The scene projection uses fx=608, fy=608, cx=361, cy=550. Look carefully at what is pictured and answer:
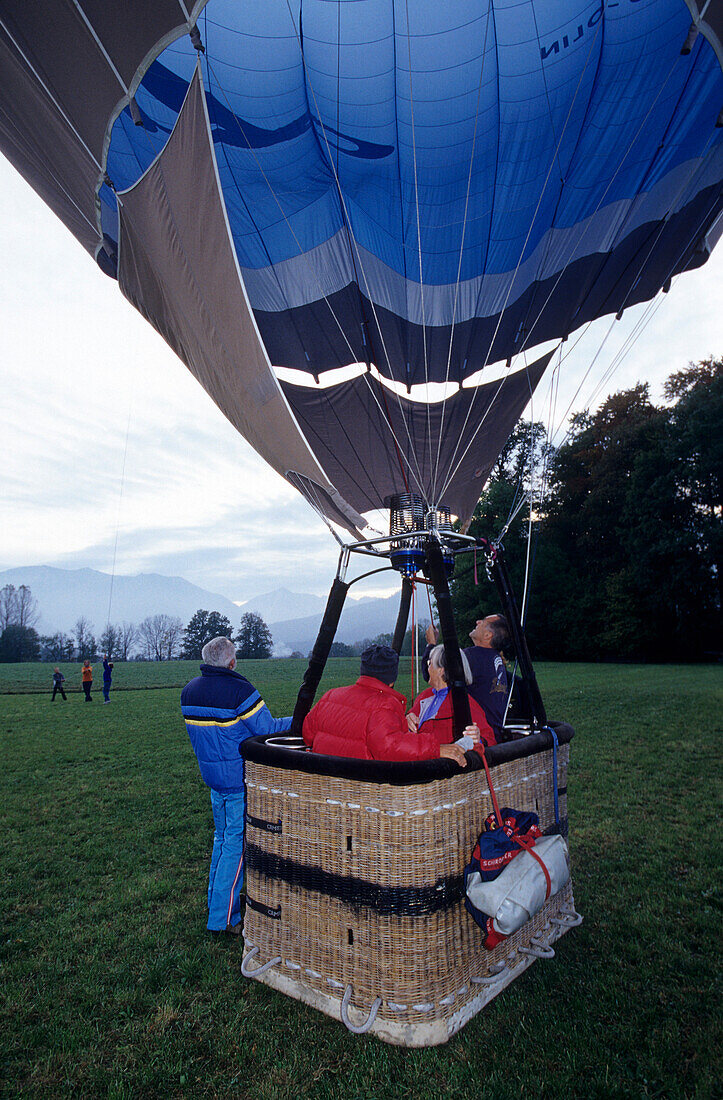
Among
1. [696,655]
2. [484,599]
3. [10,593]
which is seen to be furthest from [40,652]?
[696,655]

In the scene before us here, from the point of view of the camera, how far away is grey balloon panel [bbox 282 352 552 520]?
241 inches

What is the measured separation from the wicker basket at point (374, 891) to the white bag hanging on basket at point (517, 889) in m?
0.17

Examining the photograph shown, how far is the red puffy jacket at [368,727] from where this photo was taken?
104 inches

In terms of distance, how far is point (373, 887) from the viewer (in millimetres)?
2514

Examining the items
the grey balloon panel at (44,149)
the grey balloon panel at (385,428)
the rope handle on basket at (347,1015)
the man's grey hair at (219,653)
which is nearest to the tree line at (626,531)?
the grey balloon panel at (385,428)

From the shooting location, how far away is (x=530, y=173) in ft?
16.0

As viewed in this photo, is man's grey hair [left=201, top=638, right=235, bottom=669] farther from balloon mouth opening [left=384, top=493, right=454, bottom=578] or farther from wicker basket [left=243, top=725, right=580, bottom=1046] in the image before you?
balloon mouth opening [left=384, top=493, right=454, bottom=578]

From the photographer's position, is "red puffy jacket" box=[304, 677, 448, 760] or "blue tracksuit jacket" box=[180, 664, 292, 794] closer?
"red puffy jacket" box=[304, 677, 448, 760]

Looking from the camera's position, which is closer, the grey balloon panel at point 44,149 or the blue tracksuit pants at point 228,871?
the blue tracksuit pants at point 228,871

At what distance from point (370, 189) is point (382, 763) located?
4548 millimetres

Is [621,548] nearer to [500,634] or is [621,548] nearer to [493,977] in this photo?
[500,634]

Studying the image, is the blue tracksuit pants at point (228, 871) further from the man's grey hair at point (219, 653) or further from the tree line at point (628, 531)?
the tree line at point (628, 531)

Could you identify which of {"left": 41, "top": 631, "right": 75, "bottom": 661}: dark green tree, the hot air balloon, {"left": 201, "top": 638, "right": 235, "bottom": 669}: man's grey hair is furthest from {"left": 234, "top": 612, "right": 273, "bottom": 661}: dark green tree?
{"left": 201, "top": 638, "right": 235, "bottom": 669}: man's grey hair

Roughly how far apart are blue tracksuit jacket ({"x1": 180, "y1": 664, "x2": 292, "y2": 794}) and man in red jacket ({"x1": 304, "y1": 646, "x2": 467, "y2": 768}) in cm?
58
